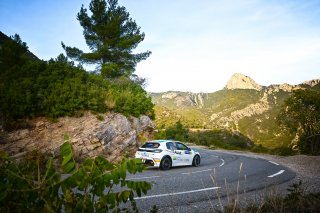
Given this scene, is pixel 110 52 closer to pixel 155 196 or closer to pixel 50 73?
pixel 50 73

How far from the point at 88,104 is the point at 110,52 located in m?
11.1

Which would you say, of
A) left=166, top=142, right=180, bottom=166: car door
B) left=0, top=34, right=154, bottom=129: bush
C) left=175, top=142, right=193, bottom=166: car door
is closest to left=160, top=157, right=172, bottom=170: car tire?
left=166, top=142, right=180, bottom=166: car door

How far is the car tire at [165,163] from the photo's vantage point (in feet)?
46.8

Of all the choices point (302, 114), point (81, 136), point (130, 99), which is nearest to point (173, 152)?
point (81, 136)

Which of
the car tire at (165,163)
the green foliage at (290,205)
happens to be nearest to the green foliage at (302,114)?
the car tire at (165,163)

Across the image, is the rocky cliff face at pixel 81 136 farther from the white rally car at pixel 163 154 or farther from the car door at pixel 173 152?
the car door at pixel 173 152

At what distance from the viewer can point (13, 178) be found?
165 centimetres

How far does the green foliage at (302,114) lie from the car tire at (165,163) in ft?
91.1

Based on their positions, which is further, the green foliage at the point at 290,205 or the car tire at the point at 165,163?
the car tire at the point at 165,163

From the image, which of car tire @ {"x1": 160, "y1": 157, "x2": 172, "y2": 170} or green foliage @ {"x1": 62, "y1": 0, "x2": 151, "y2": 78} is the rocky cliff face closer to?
car tire @ {"x1": 160, "y1": 157, "x2": 172, "y2": 170}

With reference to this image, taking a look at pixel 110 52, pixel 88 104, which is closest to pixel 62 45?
pixel 110 52

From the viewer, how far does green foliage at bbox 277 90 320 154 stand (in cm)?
3756

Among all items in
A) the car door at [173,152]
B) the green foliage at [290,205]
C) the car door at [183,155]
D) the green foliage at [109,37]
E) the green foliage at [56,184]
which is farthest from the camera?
the green foliage at [109,37]

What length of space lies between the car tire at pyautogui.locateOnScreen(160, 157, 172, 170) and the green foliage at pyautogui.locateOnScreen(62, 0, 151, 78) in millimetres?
12482
